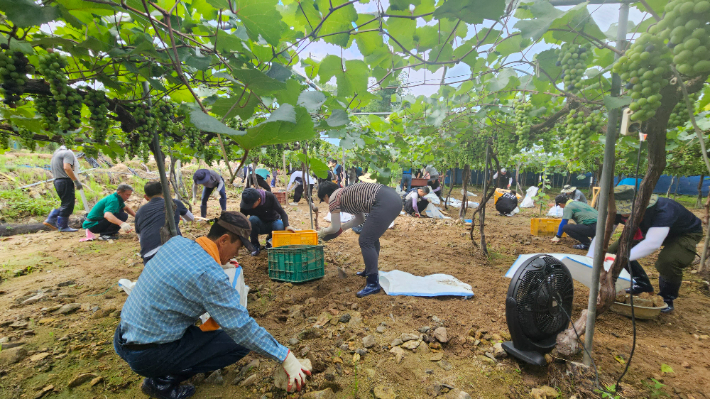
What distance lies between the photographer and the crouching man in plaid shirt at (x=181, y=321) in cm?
149

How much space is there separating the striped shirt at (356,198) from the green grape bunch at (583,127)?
1.86 meters

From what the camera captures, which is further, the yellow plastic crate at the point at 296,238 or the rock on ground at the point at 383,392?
the yellow plastic crate at the point at 296,238

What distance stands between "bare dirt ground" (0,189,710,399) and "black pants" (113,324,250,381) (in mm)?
181

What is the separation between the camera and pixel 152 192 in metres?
3.28

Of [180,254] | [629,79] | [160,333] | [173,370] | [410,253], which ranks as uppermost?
[629,79]

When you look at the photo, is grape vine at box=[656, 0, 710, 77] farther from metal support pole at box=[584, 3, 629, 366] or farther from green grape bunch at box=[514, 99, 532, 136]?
green grape bunch at box=[514, 99, 532, 136]

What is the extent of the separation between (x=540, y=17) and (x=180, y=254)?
2156 mm

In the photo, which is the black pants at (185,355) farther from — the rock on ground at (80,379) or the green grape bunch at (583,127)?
the green grape bunch at (583,127)

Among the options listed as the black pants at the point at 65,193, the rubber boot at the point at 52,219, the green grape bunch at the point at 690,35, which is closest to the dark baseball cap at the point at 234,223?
the green grape bunch at the point at 690,35

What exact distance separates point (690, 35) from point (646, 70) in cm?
14

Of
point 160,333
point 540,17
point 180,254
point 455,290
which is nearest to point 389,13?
point 540,17

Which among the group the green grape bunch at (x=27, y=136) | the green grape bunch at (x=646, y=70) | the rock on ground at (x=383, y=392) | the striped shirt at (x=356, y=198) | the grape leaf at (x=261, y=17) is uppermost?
the grape leaf at (x=261, y=17)

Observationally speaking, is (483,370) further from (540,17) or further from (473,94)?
(473,94)

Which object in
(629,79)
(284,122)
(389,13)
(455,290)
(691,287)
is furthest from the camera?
(691,287)
